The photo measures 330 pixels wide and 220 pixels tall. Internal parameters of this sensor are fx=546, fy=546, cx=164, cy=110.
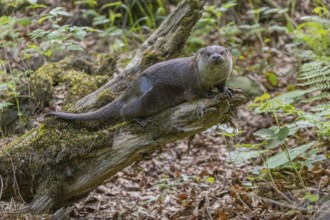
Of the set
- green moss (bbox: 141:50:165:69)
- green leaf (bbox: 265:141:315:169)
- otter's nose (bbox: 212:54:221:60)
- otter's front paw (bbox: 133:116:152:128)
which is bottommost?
green leaf (bbox: 265:141:315:169)

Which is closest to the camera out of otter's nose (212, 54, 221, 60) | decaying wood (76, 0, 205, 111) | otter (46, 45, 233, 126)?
otter's nose (212, 54, 221, 60)

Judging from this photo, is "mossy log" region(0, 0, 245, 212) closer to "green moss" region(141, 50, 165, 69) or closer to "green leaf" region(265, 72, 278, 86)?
"green moss" region(141, 50, 165, 69)

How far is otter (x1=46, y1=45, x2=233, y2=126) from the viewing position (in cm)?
484

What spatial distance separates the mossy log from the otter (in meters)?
0.09

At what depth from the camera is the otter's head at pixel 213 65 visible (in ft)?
15.6

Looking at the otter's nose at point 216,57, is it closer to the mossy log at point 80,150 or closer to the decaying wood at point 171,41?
the mossy log at point 80,150

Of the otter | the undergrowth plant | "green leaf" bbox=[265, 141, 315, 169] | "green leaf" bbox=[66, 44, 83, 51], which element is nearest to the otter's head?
the otter

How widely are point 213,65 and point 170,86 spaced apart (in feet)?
1.52

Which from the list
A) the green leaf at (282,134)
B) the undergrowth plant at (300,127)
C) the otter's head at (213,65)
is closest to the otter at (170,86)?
the otter's head at (213,65)

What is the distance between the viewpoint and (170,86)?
4969 millimetres

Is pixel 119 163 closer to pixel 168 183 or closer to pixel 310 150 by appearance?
pixel 168 183

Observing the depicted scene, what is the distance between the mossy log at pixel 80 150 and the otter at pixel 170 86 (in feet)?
0.29

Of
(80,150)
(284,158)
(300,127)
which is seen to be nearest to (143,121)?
(80,150)

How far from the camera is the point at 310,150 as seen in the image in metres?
6.17
